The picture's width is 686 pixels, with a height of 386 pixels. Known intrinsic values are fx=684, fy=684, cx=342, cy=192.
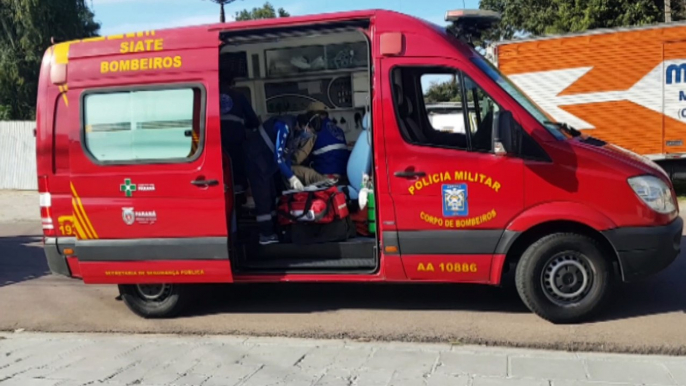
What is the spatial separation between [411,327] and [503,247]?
1.03m

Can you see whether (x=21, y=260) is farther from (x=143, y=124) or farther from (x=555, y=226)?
(x=555, y=226)

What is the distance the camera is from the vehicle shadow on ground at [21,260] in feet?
29.4

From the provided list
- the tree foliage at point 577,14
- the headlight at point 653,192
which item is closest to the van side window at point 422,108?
the headlight at point 653,192

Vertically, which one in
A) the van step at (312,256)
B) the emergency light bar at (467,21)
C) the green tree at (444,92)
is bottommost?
the van step at (312,256)

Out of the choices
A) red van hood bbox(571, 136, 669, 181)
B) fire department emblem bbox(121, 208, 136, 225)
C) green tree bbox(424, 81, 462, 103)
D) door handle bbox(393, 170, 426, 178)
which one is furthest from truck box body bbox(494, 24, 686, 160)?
fire department emblem bbox(121, 208, 136, 225)

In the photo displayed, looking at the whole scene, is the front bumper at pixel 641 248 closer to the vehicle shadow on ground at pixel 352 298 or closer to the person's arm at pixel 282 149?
the vehicle shadow on ground at pixel 352 298

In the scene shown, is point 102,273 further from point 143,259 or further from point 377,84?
point 377,84

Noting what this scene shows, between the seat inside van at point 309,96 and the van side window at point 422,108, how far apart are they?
0.30m

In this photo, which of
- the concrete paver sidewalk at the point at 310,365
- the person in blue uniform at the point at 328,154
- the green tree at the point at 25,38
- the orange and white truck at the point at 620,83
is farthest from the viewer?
the green tree at the point at 25,38

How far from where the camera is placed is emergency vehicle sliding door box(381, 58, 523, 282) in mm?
5605

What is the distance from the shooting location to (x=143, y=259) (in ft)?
20.5

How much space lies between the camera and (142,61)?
616 centimetres

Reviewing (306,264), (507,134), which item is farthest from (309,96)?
(507,134)

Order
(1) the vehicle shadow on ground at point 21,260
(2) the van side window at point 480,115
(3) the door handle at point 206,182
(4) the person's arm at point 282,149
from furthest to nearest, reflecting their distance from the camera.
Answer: (1) the vehicle shadow on ground at point 21,260 → (4) the person's arm at point 282,149 → (3) the door handle at point 206,182 → (2) the van side window at point 480,115
